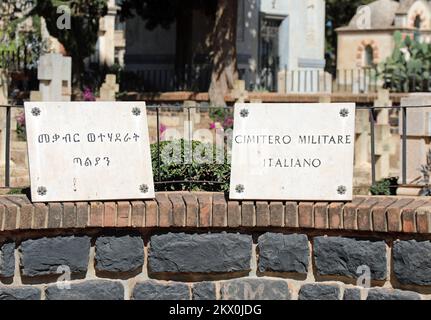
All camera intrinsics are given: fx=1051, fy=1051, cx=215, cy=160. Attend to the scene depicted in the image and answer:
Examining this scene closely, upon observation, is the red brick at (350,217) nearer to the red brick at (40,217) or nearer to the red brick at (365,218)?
the red brick at (365,218)

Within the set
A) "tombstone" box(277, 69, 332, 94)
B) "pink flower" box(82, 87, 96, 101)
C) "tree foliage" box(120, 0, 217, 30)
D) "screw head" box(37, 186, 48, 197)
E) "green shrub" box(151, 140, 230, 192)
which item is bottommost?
"screw head" box(37, 186, 48, 197)

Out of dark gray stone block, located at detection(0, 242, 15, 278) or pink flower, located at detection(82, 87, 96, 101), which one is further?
pink flower, located at detection(82, 87, 96, 101)

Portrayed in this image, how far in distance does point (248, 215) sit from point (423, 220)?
1.05 m

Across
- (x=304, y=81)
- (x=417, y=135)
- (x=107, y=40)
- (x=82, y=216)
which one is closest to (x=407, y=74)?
(x=304, y=81)

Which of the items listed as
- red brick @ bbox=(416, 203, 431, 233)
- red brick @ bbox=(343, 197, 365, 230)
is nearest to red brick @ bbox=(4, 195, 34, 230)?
red brick @ bbox=(343, 197, 365, 230)

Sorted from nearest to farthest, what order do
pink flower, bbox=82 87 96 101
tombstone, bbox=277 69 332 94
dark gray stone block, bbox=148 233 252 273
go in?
1. dark gray stone block, bbox=148 233 252 273
2. pink flower, bbox=82 87 96 101
3. tombstone, bbox=277 69 332 94

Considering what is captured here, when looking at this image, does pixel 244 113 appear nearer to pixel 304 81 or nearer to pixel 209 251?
pixel 209 251

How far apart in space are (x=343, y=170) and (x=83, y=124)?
5.35ft

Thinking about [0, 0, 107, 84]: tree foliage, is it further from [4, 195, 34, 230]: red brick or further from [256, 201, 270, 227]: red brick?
[256, 201, 270, 227]: red brick

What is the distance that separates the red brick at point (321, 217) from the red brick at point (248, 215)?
1.24ft

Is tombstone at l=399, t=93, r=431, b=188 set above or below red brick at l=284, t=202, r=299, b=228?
above

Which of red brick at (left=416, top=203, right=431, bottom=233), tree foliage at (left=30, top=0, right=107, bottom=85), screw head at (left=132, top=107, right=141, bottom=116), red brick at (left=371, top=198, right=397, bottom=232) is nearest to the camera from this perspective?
red brick at (left=416, top=203, right=431, bottom=233)

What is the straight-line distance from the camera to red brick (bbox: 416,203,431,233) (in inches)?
241

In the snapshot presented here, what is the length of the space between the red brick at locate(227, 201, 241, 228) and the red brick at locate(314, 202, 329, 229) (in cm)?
47
